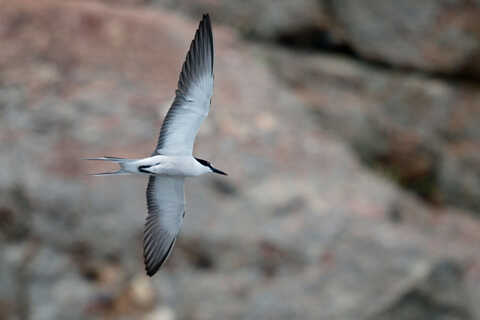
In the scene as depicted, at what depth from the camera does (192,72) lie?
6426 mm

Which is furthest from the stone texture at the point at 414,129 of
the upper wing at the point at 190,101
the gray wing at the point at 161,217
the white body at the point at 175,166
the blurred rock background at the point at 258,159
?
the white body at the point at 175,166

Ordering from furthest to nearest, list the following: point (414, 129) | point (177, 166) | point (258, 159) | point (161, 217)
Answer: point (414, 129) < point (258, 159) < point (161, 217) < point (177, 166)

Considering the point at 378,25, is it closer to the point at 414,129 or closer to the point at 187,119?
the point at 414,129

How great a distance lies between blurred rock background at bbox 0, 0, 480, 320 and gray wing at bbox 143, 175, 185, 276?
2.95 metres

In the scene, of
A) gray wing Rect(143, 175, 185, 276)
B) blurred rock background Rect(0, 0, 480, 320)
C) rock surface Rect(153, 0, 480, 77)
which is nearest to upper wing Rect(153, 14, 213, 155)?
gray wing Rect(143, 175, 185, 276)

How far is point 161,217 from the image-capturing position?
7.14 m

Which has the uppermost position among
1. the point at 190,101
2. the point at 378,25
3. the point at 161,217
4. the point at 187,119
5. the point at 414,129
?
the point at 378,25

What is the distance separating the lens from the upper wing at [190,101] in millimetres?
6410

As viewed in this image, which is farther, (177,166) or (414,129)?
(414,129)

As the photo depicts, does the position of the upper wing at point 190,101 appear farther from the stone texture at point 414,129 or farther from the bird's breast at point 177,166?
the stone texture at point 414,129

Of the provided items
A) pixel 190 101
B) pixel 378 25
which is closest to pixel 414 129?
pixel 378 25

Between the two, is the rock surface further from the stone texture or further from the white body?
the white body

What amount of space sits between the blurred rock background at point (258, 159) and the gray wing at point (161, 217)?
9.69 feet

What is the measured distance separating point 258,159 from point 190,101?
4.56 meters
